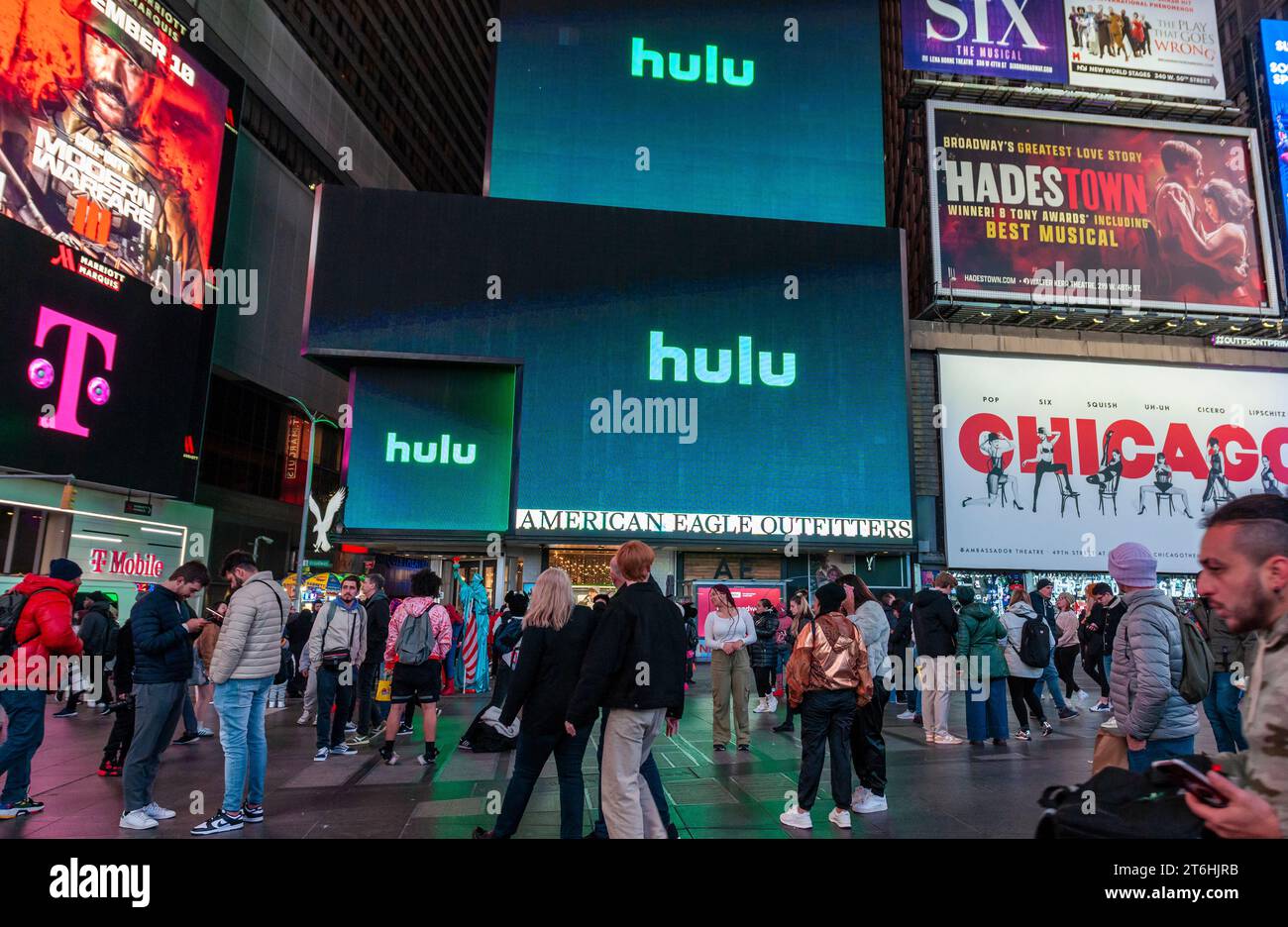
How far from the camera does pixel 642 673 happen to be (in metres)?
4.70

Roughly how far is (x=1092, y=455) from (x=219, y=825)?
31.3 metres

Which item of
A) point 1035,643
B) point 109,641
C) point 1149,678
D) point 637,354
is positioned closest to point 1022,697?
point 1035,643

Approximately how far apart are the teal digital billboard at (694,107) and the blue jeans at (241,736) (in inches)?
925

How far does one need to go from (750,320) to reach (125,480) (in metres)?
20.2

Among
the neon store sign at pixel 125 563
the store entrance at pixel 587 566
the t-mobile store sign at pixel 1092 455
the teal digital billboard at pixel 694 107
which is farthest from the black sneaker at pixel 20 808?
the t-mobile store sign at pixel 1092 455

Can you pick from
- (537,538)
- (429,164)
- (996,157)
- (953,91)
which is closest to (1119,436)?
(996,157)

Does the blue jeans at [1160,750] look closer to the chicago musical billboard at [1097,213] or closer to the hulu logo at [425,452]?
the hulu logo at [425,452]

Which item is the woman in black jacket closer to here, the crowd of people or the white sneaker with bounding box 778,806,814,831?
the crowd of people

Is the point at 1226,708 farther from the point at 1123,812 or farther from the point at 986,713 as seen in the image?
the point at 1123,812

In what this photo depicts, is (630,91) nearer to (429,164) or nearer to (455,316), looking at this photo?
(455,316)

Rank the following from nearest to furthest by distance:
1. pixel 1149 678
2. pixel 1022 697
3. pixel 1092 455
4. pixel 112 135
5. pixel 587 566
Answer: pixel 1149 678
pixel 1022 697
pixel 112 135
pixel 587 566
pixel 1092 455

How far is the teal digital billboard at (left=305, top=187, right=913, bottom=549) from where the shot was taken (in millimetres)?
23406

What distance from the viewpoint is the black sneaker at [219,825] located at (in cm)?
557
